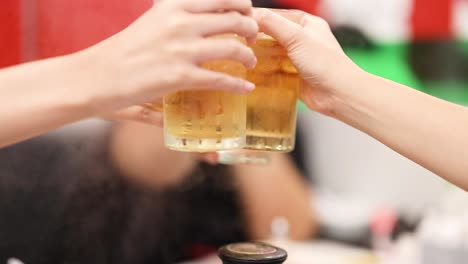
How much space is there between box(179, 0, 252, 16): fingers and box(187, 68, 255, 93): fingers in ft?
0.20

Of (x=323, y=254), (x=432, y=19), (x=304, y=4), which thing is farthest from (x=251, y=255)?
(x=432, y=19)

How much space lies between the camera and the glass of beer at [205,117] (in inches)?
28.9

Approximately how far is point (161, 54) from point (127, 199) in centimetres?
86

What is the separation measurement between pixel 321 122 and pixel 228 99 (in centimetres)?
104

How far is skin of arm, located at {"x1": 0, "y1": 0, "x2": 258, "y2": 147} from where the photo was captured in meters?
0.64

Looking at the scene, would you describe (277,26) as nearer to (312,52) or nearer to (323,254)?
(312,52)

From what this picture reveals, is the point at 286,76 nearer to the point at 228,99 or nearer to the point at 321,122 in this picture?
the point at 228,99

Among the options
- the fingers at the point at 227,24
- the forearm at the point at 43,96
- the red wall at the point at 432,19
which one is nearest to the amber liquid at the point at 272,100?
the fingers at the point at 227,24

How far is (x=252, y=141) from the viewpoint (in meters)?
0.86

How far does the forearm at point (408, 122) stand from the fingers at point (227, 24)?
216 mm

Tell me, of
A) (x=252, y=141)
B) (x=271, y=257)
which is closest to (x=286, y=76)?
(x=252, y=141)

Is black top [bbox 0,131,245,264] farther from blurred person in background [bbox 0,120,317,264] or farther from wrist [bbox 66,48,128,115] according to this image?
wrist [bbox 66,48,128,115]

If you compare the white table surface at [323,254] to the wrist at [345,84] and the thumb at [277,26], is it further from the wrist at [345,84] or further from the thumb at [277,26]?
the thumb at [277,26]

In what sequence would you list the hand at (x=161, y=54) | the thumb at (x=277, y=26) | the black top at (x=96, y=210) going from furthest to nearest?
1. the black top at (x=96, y=210)
2. the thumb at (x=277, y=26)
3. the hand at (x=161, y=54)
